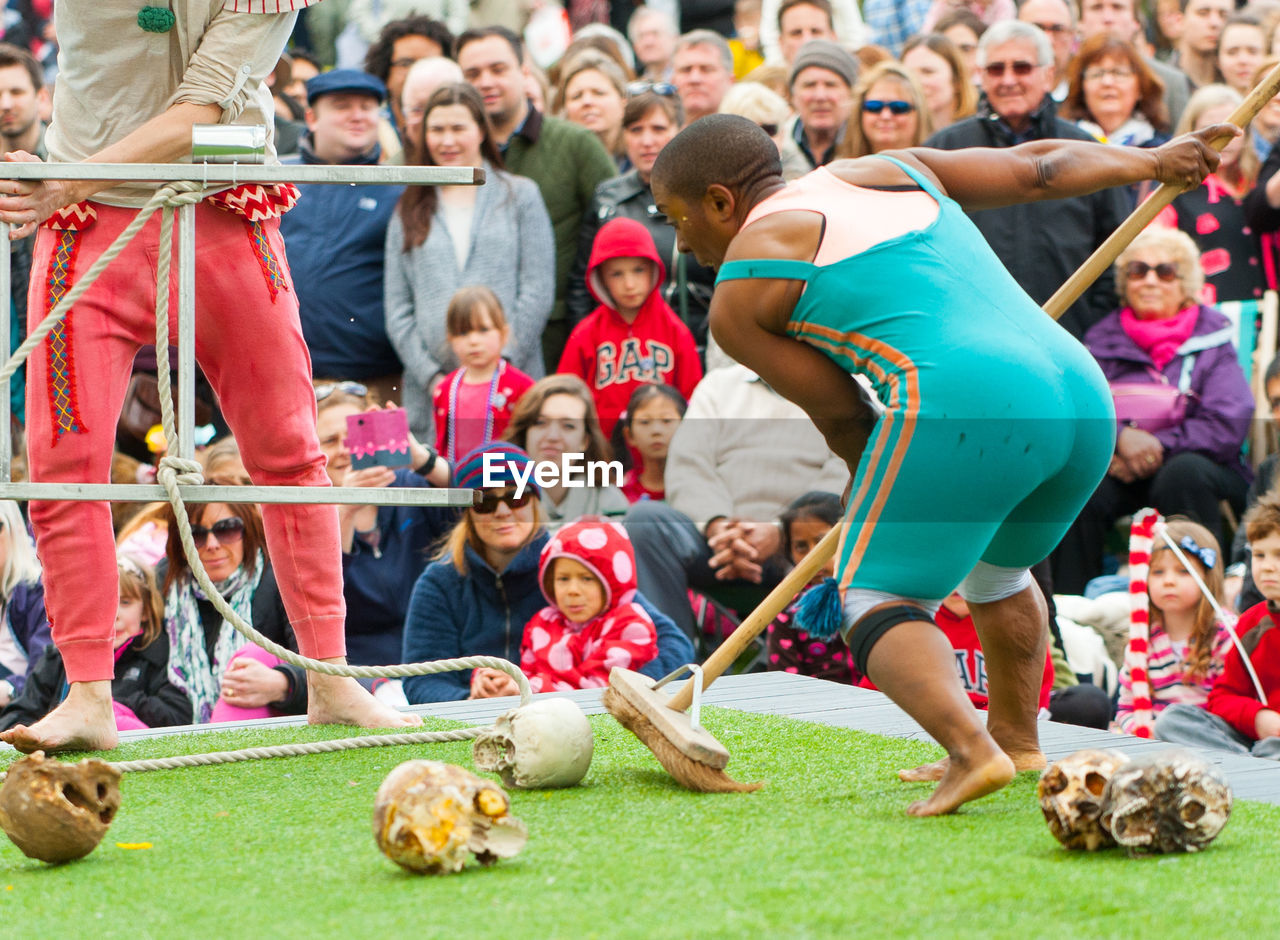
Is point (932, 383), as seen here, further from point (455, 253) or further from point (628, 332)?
point (455, 253)

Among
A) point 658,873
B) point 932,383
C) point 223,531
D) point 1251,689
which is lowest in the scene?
point 1251,689

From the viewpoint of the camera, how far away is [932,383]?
282 cm

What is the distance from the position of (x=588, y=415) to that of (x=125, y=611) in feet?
5.70

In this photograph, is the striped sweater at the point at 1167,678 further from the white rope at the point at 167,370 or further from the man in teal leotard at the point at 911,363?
the white rope at the point at 167,370

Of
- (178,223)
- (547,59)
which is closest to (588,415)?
(178,223)

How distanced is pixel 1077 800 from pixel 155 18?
243 centimetres

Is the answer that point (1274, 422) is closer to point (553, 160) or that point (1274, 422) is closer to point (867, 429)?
point (553, 160)

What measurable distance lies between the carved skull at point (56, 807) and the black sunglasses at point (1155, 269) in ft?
15.2

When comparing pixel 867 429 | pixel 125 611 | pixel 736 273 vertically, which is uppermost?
pixel 736 273

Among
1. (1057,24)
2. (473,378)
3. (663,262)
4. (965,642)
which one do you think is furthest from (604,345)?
(1057,24)

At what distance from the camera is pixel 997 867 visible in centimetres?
243

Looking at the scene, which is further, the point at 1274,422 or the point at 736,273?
the point at 1274,422

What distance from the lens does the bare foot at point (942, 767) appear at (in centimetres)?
315

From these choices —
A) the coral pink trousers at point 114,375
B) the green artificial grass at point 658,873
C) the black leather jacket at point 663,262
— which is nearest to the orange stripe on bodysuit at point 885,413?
the green artificial grass at point 658,873
